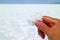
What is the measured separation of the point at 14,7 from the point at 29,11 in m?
0.14

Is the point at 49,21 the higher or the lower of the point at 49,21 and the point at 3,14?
the higher

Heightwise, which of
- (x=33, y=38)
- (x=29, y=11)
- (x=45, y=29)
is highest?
(x=45, y=29)

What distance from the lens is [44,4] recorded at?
1.11 m

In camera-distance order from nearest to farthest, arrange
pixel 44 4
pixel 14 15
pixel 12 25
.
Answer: pixel 12 25
pixel 14 15
pixel 44 4

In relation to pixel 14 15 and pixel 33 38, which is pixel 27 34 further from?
pixel 14 15

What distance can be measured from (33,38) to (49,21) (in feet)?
1.29

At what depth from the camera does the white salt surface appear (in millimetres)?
781

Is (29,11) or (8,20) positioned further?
(29,11)

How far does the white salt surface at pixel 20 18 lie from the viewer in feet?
2.56

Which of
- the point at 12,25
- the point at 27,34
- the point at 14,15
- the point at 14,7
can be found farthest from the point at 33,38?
the point at 14,7

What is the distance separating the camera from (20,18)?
95 centimetres

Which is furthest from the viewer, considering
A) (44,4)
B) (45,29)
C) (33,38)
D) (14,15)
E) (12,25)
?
(44,4)

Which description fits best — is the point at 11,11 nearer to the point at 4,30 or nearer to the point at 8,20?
the point at 8,20

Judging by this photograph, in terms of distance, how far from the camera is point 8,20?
35.9 inches
